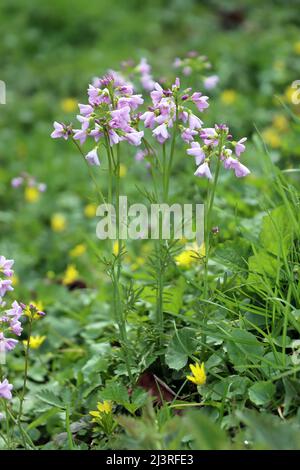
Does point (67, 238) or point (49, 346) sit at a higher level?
point (67, 238)

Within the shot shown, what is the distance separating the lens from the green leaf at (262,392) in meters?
1.78

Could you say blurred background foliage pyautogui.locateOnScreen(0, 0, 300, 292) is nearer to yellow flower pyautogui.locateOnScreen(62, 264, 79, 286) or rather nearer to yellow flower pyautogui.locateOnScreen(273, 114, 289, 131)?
yellow flower pyautogui.locateOnScreen(273, 114, 289, 131)

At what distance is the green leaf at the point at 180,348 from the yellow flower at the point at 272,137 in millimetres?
1700

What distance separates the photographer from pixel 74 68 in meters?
5.26

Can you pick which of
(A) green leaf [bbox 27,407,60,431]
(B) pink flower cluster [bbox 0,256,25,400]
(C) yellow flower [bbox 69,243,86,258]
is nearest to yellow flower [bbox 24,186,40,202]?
(C) yellow flower [bbox 69,243,86,258]

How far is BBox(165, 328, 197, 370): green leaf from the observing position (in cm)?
196

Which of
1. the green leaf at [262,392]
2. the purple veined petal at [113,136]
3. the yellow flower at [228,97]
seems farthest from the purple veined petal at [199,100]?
the yellow flower at [228,97]

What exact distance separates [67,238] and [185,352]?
6.33 ft

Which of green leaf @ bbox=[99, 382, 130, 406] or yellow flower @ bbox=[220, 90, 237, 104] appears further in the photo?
yellow flower @ bbox=[220, 90, 237, 104]

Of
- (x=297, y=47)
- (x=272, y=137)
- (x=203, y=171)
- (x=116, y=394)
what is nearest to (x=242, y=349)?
(x=116, y=394)

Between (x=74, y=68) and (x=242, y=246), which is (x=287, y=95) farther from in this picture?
(x=242, y=246)

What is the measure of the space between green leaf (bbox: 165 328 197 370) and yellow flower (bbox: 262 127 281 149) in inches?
66.9

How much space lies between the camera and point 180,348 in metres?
2.00

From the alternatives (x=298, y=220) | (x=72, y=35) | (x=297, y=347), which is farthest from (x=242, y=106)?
(x=297, y=347)
